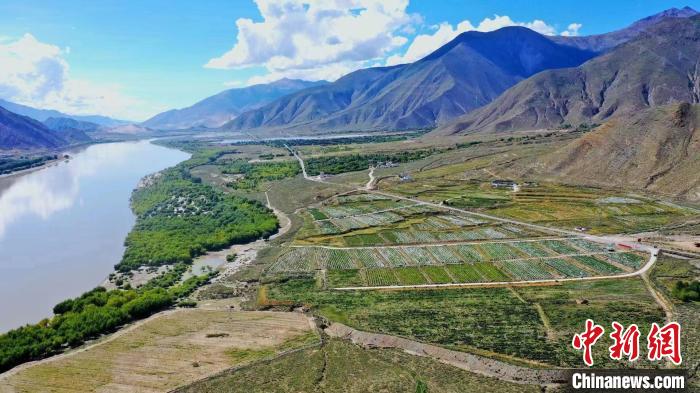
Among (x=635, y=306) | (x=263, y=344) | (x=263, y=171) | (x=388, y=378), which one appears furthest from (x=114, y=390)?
(x=263, y=171)

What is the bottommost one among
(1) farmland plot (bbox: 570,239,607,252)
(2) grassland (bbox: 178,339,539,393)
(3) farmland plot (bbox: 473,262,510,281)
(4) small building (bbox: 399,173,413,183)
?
(2) grassland (bbox: 178,339,539,393)

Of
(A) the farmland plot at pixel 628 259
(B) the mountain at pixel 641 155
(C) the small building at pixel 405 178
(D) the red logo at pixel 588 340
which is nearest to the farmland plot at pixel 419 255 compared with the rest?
(A) the farmland plot at pixel 628 259

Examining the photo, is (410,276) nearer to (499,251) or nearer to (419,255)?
(419,255)

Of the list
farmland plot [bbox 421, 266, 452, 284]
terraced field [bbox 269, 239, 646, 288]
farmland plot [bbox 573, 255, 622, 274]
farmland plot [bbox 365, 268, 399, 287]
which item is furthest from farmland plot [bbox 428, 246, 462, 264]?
farmland plot [bbox 573, 255, 622, 274]

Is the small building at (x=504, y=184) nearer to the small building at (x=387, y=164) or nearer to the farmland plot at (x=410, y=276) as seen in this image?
the small building at (x=387, y=164)

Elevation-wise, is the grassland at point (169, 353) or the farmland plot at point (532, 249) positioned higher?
the farmland plot at point (532, 249)

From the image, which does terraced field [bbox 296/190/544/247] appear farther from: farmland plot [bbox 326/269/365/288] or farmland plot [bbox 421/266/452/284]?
farmland plot [bbox 326/269/365/288]
